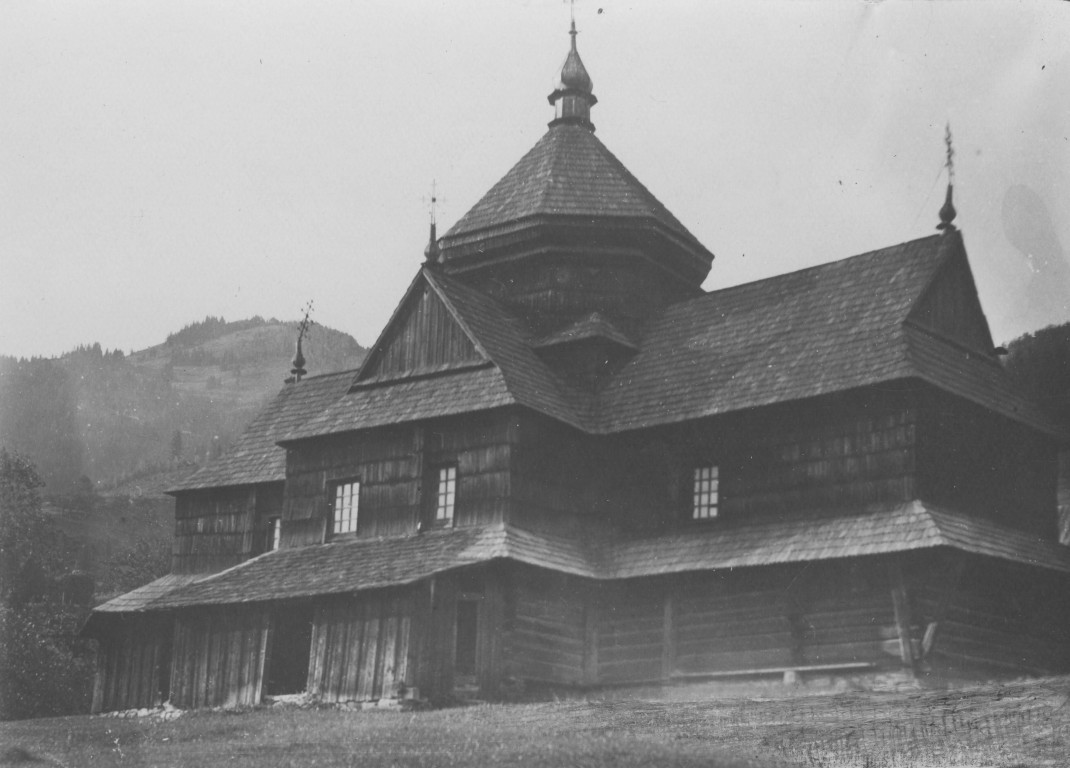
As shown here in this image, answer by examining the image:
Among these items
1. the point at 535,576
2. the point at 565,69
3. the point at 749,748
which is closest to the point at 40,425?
the point at 565,69

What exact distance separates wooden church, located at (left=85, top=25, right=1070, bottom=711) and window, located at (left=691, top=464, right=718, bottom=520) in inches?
2.5

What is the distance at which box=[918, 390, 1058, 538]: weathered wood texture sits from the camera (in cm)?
2778

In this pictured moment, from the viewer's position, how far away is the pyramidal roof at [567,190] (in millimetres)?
34938

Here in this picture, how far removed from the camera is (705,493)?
30.3m

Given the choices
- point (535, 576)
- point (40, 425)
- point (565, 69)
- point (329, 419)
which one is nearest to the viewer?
point (535, 576)

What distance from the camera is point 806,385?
28750 millimetres

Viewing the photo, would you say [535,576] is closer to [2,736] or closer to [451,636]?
[451,636]

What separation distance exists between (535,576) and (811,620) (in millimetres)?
5480

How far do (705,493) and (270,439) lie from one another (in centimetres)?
1273

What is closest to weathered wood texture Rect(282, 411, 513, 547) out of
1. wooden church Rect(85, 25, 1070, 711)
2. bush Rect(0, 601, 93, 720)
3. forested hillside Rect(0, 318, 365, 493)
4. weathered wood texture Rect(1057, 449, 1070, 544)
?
wooden church Rect(85, 25, 1070, 711)

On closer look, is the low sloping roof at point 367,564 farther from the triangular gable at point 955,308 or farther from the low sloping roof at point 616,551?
the triangular gable at point 955,308

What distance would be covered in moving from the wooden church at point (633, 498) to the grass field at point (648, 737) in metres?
3.66

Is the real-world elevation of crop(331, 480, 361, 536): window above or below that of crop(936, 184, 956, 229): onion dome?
below

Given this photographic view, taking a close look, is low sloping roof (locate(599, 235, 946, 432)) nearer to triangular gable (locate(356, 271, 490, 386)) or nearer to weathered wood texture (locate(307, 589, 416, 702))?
triangular gable (locate(356, 271, 490, 386))
